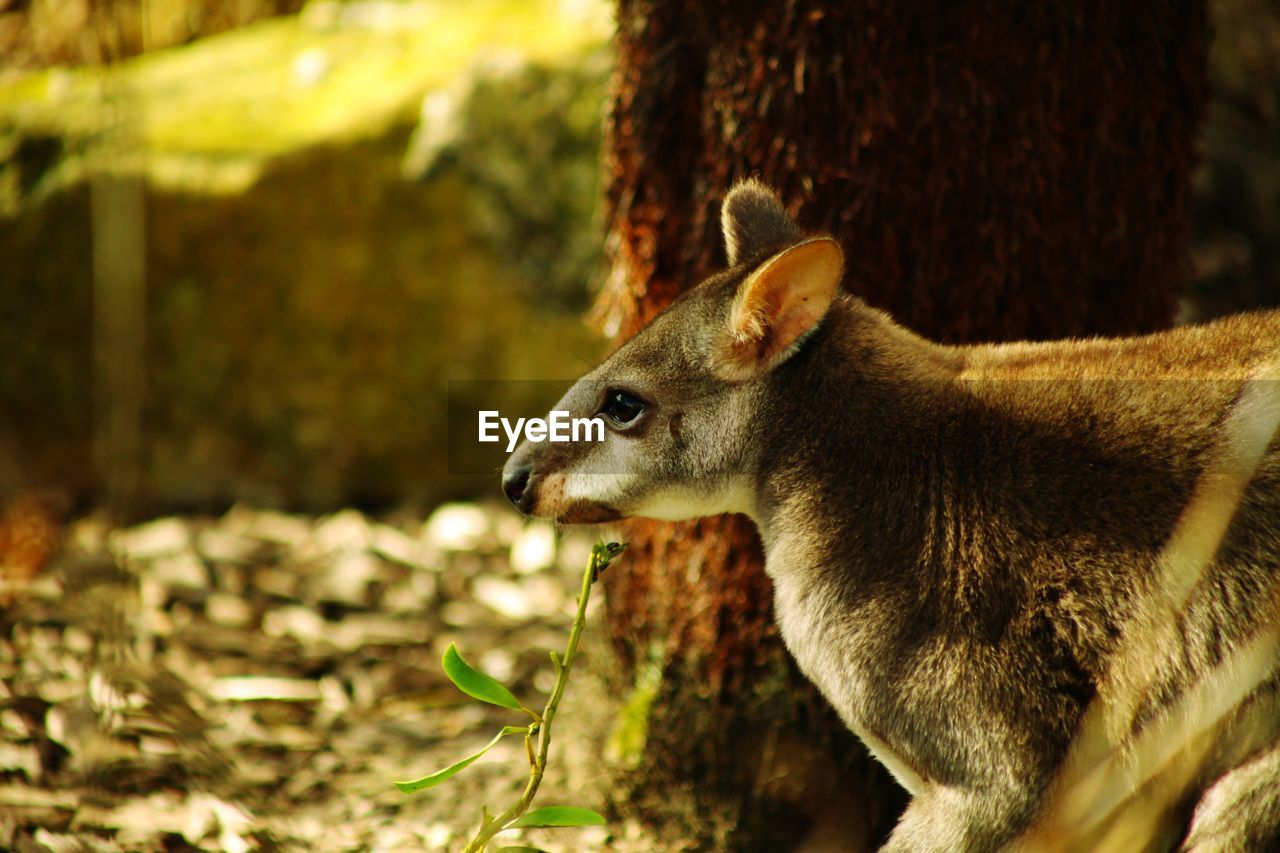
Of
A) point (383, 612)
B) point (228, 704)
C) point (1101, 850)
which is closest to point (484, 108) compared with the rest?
point (383, 612)

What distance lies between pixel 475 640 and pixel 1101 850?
3.39 m

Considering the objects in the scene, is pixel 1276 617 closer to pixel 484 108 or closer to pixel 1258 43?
pixel 484 108

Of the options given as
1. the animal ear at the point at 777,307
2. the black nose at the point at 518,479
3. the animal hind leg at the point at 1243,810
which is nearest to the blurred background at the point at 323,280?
the black nose at the point at 518,479

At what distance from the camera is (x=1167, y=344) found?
325 cm

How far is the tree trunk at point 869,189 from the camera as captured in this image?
3973mm

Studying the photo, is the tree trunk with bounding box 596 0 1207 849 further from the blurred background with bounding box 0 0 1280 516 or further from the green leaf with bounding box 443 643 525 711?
the blurred background with bounding box 0 0 1280 516

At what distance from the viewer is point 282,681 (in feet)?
17.9

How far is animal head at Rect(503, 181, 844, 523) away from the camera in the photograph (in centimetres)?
349

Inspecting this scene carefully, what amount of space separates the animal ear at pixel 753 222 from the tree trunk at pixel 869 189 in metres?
0.31

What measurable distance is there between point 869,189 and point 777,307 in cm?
81

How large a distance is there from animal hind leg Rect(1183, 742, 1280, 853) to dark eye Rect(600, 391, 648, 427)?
5.65ft

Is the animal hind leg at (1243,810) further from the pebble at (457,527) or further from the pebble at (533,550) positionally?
the pebble at (457,527)

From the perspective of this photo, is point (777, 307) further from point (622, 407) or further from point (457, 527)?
point (457, 527)

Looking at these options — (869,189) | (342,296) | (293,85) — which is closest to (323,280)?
(342,296)
